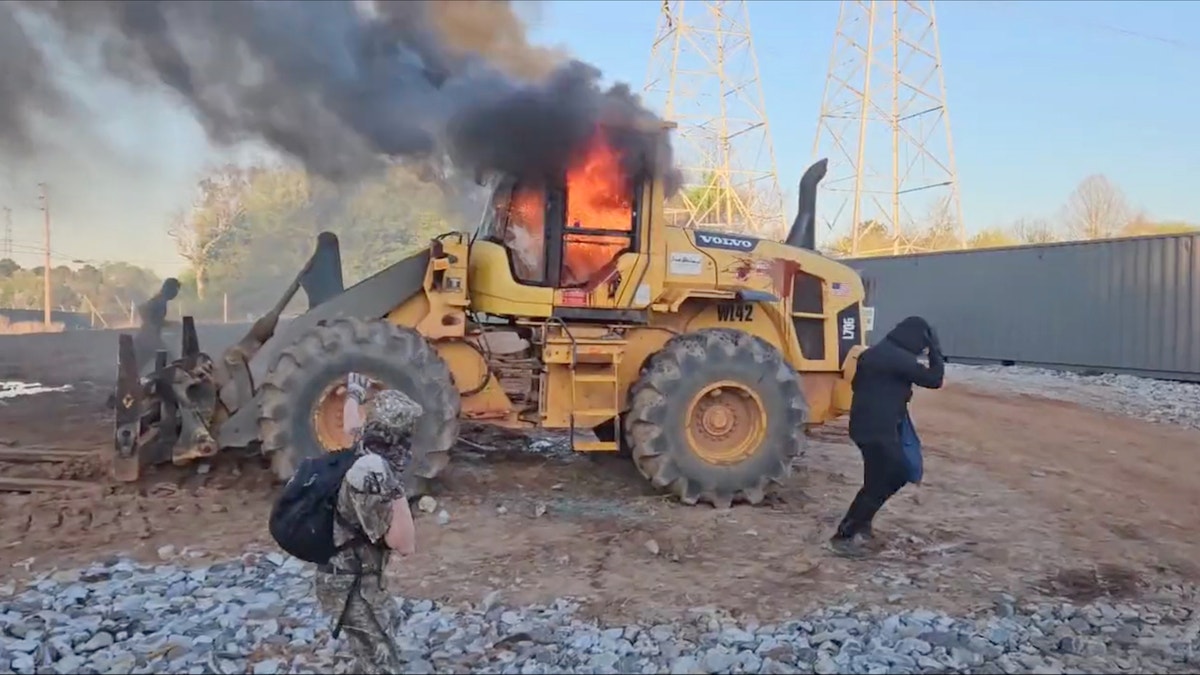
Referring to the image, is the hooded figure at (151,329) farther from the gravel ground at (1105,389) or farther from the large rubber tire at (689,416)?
the gravel ground at (1105,389)

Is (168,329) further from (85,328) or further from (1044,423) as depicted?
(85,328)

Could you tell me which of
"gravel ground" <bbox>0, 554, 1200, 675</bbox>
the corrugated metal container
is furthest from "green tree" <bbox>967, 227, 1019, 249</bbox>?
"gravel ground" <bbox>0, 554, 1200, 675</bbox>

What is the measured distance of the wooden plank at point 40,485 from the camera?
7.40 m

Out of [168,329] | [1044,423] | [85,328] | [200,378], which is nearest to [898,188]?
[1044,423]

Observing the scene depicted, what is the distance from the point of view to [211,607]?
5.17m

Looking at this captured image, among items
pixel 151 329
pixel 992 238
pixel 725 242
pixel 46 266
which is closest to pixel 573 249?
pixel 725 242

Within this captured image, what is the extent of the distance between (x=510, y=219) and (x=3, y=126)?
5095 mm

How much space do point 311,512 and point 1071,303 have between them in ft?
60.5

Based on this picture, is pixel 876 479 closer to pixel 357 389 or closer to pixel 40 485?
pixel 357 389

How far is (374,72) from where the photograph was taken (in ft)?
27.5

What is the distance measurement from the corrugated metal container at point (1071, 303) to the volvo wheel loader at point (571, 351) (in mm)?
11125

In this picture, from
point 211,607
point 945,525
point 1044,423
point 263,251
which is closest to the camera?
point 211,607

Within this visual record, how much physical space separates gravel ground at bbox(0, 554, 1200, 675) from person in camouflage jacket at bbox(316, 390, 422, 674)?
0.61m

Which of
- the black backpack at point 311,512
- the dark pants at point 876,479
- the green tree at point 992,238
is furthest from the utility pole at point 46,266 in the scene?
the green tree at point 992,238
